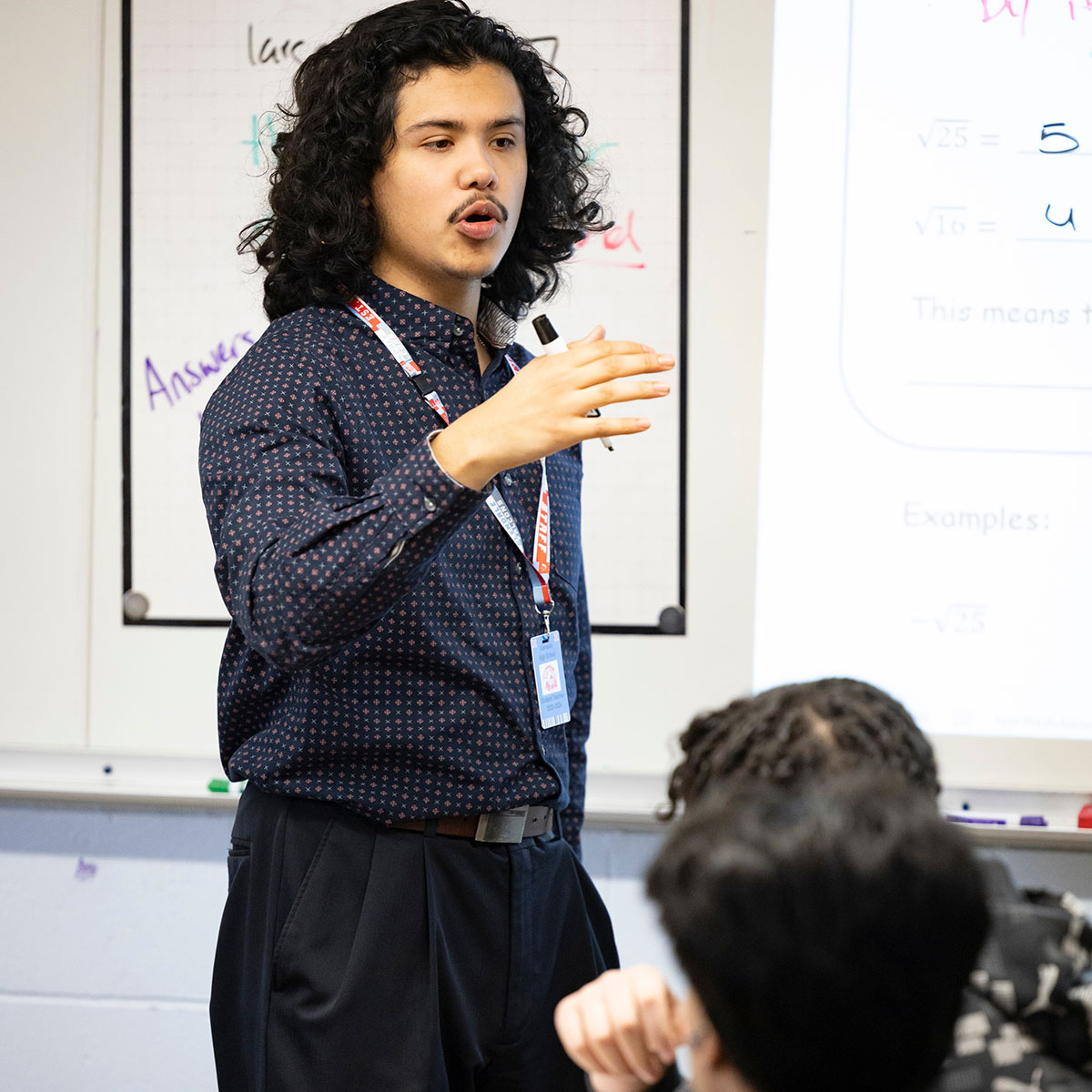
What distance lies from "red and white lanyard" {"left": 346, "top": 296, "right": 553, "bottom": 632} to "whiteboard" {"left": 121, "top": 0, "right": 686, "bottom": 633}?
659 millimetres

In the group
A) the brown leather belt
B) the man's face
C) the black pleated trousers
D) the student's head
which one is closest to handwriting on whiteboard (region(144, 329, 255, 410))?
the man's face

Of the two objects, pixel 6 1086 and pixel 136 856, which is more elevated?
pixel 136 856

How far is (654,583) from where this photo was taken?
209 cm

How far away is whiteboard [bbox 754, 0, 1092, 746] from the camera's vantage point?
201cm

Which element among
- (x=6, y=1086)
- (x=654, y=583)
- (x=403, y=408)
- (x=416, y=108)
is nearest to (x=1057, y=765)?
(x=654, y=583)

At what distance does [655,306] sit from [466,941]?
1186 millimetres

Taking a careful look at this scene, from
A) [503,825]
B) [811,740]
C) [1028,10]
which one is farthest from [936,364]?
[811,740]

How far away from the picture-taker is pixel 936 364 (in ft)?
6.67

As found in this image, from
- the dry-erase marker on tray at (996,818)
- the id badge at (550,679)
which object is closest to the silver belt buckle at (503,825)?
the id badge at (550,679)

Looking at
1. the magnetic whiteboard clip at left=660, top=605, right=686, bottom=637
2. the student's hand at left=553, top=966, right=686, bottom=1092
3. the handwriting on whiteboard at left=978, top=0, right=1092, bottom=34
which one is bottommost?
the student's hand at left=553, top=966, right=686, bottom=1092

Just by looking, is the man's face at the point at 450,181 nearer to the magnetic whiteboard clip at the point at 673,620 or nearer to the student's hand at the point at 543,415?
the student's hand at the point at 543,415

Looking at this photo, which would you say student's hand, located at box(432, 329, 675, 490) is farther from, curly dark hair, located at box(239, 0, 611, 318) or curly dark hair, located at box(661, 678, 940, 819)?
curly dark hair, located at box(239, 0, 611, 318)

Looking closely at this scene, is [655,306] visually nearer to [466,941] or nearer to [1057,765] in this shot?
[1057,765]

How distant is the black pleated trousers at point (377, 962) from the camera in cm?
124
